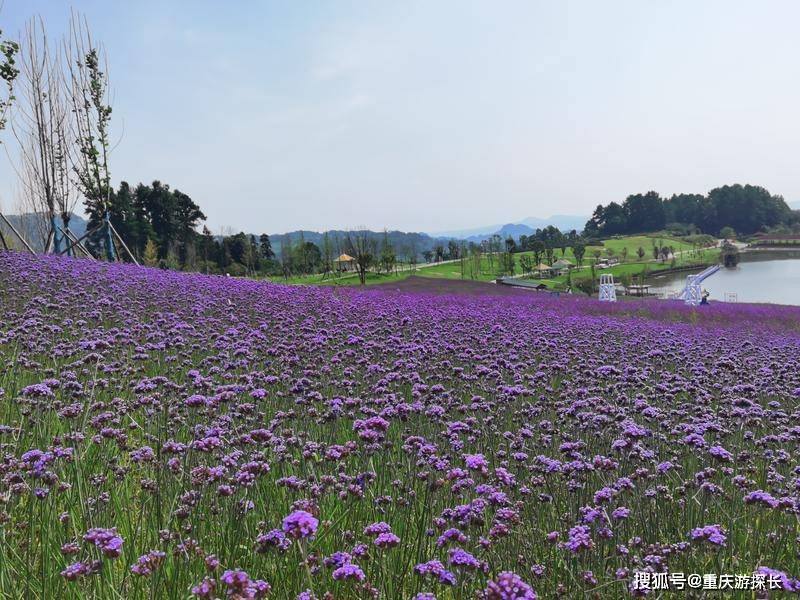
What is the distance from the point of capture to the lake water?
7888 centimetres

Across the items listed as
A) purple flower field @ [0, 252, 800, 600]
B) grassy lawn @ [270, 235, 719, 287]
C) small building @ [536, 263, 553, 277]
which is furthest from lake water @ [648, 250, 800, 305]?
purple flower field @ [0, 252, 800, 600]

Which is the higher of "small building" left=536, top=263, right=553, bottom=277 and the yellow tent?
the yellow tent

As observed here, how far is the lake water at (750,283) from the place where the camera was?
78.9m

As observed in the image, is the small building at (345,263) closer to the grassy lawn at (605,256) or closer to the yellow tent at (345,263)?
the yellow tent at (345,263)

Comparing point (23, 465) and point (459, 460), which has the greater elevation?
point (23, 465)

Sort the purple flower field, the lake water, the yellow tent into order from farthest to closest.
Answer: the yellow tent < the lake water < the purple flower field

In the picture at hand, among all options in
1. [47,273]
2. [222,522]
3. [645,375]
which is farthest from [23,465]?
[47,273]

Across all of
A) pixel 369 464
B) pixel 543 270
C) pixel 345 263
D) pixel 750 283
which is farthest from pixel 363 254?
pixel 750 283

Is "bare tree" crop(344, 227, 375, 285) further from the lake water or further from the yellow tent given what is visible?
the lake water

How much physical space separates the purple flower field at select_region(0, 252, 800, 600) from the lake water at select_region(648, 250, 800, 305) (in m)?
64.7

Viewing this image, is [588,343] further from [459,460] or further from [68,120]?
[68,120]

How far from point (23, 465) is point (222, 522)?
1412mm

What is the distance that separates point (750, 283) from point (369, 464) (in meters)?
115

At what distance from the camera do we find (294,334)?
33.0ft
